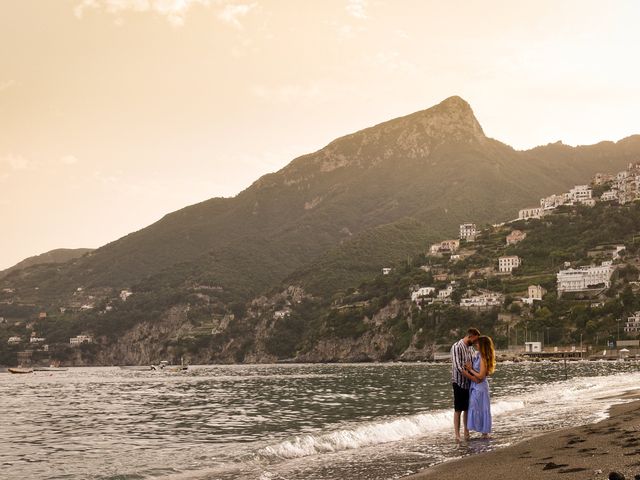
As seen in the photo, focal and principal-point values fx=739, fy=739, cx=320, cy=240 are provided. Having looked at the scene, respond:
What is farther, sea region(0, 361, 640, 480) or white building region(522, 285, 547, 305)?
white building region(522, 285, 547, 305)

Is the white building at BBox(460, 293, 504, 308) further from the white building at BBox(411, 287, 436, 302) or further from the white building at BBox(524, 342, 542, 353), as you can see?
the white building at BBox(524, 342, 542, 353)

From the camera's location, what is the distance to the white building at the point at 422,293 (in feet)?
626

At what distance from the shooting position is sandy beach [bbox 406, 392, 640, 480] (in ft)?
39.7

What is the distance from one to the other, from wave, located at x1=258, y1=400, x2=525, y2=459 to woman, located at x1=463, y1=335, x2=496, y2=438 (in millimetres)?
4096

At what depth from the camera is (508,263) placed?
614 ft

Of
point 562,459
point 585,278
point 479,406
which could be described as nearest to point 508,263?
point 585,278

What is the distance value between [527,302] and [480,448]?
147809mm

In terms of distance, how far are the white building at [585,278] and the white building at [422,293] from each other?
123 feet

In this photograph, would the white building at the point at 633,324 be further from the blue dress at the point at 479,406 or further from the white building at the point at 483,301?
the blue dress at the point at 479,406

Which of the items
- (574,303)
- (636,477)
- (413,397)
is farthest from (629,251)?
(636,477)

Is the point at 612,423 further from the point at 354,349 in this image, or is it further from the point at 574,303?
the point at 354,349

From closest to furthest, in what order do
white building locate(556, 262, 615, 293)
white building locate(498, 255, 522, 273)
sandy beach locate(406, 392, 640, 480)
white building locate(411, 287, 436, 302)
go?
sandy beach locate(406, 392, 640, 480), white building locate(556, 262, 615, 293), white building locate(498, 255, 522, 273), white building locate(411, 287, 436, 302)

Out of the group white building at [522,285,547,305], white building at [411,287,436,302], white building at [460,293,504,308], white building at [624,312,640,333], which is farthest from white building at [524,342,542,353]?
white building at [411,287,436,302]

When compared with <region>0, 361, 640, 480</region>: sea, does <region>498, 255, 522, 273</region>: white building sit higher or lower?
higher
